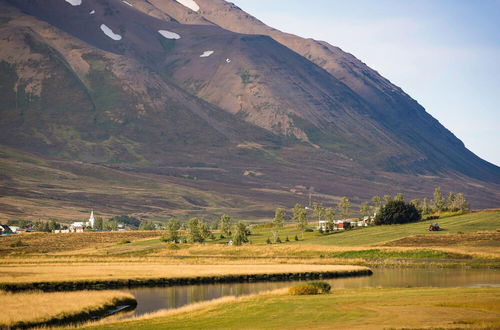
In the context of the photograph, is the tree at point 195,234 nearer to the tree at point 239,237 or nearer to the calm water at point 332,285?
the tree at point 239,237

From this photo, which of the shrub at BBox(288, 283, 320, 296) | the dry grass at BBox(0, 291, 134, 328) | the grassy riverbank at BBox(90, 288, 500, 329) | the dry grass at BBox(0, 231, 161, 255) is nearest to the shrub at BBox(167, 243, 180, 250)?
the dry grass at BBox(0, 231, 161, 255)

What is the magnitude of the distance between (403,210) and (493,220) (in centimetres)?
1779

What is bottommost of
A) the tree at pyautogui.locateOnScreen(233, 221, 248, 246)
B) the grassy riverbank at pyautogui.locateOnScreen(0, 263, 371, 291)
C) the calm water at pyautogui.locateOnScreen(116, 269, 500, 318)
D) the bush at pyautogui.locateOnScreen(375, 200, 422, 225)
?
the calm water at pyautogui.locateOnScreen(116, 269, 500, 318)

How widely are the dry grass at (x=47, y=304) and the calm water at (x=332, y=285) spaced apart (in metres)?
2.89

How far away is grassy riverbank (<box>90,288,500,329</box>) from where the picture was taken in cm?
3800

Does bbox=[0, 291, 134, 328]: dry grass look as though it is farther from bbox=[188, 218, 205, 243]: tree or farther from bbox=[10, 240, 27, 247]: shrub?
bbox=[10, 240, 27, 247]: shrub

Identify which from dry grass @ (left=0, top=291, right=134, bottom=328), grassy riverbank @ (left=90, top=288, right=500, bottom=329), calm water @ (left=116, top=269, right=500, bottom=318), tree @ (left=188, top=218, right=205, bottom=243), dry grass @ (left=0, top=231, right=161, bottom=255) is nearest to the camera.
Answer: grassy riverbank @ (left=90, top=288, right=500, bottom=329)

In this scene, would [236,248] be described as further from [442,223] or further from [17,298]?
[17,298]

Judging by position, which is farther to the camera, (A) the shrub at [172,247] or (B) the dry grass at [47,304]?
(A) the shrub at [172,247]

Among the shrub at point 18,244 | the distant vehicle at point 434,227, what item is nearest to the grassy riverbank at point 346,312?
the distant vehicle at point 434,227

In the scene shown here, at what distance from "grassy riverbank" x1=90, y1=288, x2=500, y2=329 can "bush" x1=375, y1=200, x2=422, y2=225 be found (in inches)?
3307

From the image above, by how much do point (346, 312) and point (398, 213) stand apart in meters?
95.8

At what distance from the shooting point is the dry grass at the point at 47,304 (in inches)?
1685

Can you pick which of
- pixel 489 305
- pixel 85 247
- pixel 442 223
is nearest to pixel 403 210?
pixel 442 223
